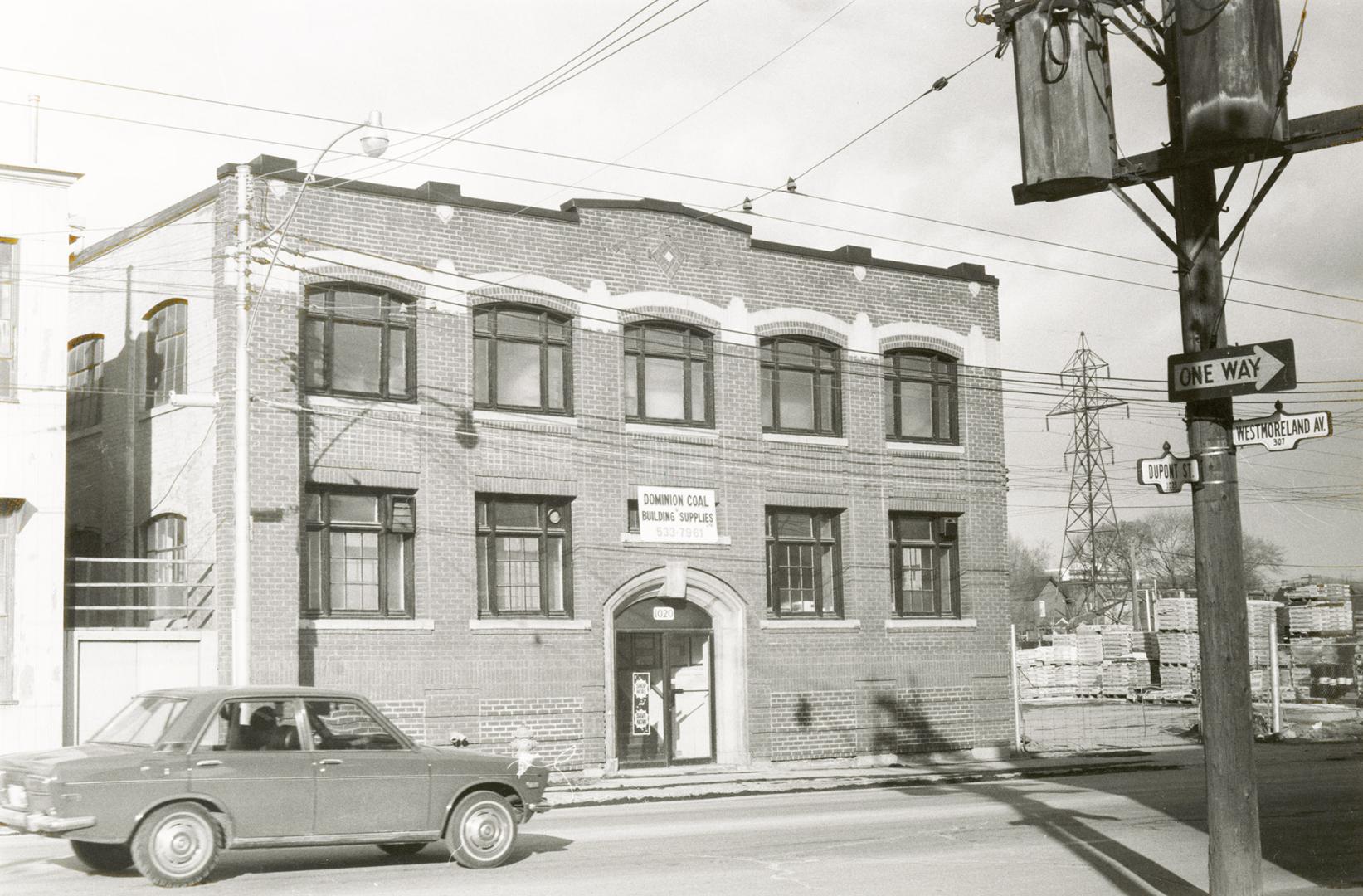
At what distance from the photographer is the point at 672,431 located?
25406mm

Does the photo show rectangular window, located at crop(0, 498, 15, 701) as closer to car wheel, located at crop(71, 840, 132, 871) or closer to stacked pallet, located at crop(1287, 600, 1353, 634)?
car wheel, located at crop(71, 840, 132, 871)

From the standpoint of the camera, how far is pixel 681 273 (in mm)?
25844

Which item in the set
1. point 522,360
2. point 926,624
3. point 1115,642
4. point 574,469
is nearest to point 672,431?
point 574,469

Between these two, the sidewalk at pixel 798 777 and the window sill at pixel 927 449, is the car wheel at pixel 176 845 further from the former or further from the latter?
the window sill at pixel 927 449

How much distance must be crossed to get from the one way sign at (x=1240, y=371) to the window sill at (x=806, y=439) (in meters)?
16.4

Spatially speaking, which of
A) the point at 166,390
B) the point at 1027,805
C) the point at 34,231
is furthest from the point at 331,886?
the point at 166,390

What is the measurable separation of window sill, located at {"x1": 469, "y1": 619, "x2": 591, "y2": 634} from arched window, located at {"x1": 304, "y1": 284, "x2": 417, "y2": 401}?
3.83 metres

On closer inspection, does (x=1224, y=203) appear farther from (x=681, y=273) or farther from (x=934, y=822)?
(x=681, y=273)

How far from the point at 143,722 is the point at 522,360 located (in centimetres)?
1315

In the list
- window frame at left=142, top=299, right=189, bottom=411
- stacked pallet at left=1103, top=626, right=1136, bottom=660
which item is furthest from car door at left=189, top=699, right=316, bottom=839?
stacked pallet at left=1103, top=626, right=1136, bottom=660

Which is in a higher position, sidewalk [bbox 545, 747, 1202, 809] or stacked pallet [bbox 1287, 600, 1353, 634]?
stacked pallet [bbox 1287, 600, 1353, 634]

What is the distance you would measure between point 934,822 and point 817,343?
13200 mm

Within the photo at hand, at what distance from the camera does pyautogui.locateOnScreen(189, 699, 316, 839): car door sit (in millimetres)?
11125

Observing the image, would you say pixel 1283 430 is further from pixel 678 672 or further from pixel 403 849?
pixel 678 672
